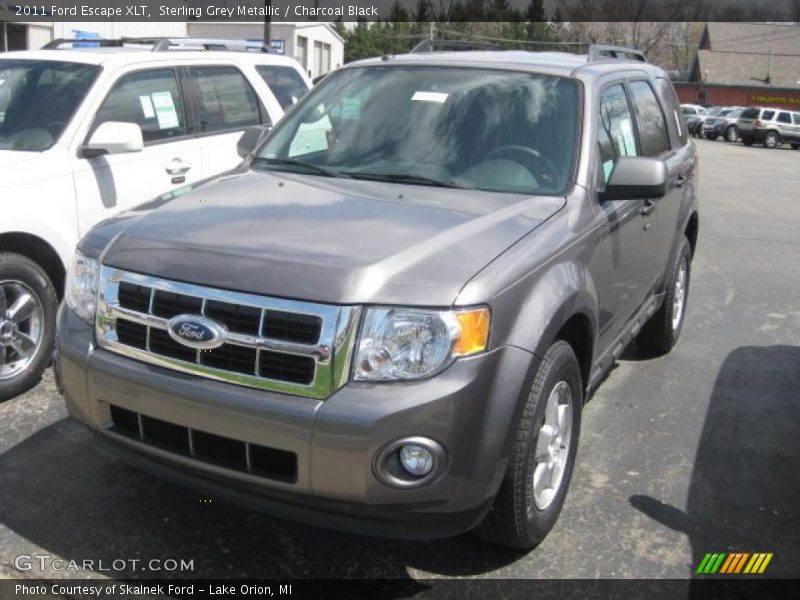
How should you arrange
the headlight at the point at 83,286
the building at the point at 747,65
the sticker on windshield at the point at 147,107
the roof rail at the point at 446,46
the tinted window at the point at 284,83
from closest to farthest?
the headlight at the point at 83,286 < the roof rail at the point at 446,46 < the sticker on windshield at the point at 147,107 < the tinted window at the point at 284,83 < the building at the point at 747,65

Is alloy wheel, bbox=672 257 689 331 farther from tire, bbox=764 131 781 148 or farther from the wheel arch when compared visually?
tire, bbox=764 131 781 148

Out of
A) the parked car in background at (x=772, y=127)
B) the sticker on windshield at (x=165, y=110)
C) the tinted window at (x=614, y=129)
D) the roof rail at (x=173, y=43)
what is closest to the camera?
the tinted window at (x=614, y=129)

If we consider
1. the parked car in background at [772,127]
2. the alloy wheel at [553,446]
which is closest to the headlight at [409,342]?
the alloy wheel at [553,446]

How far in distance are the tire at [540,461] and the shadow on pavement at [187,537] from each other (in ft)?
0.67

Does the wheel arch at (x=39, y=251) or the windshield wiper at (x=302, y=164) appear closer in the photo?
the windshield wiper at (x=302, y=164)

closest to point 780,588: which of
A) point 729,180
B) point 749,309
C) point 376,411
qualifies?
point 376,411

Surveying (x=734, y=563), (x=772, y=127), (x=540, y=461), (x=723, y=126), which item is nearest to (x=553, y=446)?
(x=540, y=461)

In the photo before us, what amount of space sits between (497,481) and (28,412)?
112 inches

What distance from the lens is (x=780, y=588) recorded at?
10.6 ft

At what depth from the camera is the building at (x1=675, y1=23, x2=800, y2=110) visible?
66188 millimetres

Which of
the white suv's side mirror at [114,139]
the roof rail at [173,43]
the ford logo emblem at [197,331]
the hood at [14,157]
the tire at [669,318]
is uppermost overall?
the roof rail at [173,43]

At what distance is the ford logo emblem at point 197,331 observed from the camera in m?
2.76

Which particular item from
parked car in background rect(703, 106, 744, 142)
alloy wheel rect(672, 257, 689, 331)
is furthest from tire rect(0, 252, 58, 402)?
parked car in background rect(703, 106, 744, 142)

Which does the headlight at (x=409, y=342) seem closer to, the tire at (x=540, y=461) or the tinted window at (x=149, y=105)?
the tire at (x=540, y=461)
